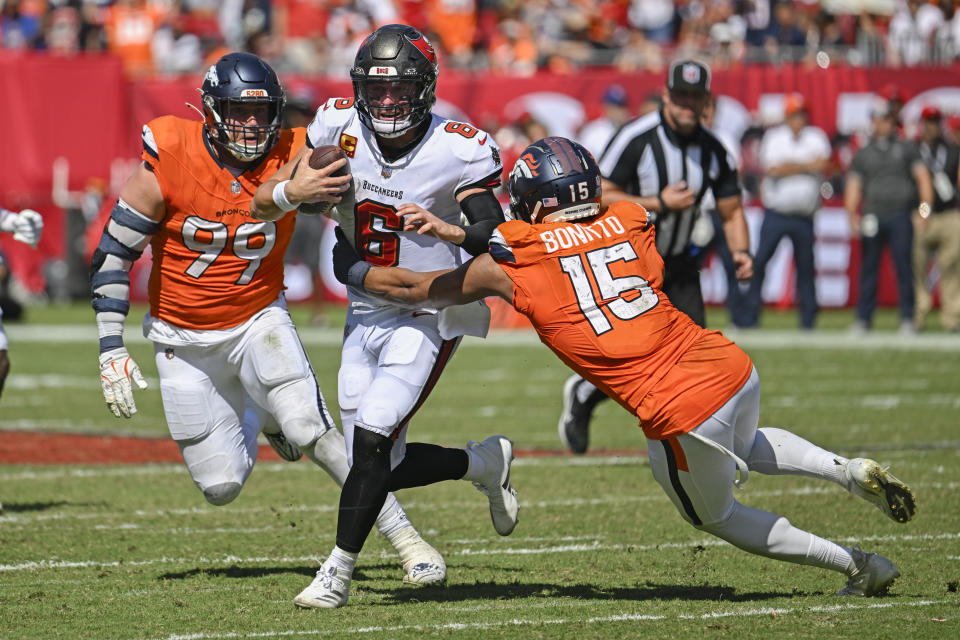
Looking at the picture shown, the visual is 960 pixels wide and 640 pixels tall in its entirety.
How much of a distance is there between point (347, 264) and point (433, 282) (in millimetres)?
453

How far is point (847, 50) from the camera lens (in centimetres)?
1750

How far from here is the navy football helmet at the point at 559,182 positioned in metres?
4.76

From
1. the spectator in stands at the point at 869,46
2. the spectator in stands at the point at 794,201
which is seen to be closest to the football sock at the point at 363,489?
the spectator in stands at the point at 794,201

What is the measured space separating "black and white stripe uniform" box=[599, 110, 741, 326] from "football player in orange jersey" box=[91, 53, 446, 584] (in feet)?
8.41

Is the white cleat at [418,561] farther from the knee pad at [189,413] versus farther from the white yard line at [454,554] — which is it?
the knee pad at [189,413]

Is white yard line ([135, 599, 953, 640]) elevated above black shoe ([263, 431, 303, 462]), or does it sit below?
below

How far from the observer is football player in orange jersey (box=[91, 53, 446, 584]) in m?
5.37

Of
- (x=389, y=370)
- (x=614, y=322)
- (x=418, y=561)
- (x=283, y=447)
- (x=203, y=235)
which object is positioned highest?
(x=203, y=235)

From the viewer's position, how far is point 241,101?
17.6 feet

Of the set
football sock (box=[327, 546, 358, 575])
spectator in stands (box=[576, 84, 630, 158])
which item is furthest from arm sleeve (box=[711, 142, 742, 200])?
football sock (box=[327, 546, 358, 575])

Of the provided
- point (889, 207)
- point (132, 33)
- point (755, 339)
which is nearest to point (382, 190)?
point (755, 339)

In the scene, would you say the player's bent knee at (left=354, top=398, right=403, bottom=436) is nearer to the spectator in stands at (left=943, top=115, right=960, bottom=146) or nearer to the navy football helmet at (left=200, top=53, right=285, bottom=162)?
the navy football helmet at (left=200, top=53, right=285, bottom=162)

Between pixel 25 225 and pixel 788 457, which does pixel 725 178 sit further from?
pixel 25 225

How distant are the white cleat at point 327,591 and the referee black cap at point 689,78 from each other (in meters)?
3.72
